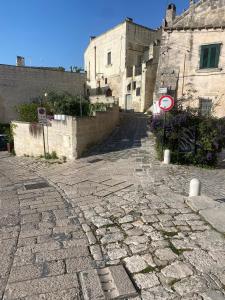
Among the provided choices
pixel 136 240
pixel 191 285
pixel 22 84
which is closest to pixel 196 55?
pixel 136 240

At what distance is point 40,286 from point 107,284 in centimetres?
77

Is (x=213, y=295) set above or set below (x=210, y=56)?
below

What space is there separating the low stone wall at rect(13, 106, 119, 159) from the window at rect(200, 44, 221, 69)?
7868 millimetres

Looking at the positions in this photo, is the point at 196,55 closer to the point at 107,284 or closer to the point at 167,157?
the point at 167,157

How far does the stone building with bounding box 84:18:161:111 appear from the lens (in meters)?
21.5

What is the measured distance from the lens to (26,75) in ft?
73.0

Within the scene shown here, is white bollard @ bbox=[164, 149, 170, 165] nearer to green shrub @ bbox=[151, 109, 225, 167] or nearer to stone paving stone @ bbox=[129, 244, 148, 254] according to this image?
green shrub @ bbox=[151, 109, 225, 167]

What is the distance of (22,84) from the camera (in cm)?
2214

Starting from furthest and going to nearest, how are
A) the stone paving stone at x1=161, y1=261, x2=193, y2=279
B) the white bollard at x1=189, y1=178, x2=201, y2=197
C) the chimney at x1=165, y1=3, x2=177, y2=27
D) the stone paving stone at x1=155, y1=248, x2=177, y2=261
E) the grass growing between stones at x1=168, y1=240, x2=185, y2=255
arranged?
the chimney at x1=165, y1=3, x2=177, y2=27 → the white bollard at x1=189, y1=178, x2=201, y2=197 → the grass growing between stones at x1=168, y1=240, x2=185, y2=255 → the stone paving stone at x1=155, y1=248, x2=177, y2=261 → the stone paving stone at x1=161, y1=261, x2=193, y2=279

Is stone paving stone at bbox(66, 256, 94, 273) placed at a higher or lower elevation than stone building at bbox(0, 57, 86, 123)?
lower

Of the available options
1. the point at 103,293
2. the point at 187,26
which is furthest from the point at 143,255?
the point at 187,26

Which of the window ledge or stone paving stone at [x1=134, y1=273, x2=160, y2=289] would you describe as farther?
the window ledge

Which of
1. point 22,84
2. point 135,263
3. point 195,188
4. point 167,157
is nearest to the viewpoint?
point 135,263

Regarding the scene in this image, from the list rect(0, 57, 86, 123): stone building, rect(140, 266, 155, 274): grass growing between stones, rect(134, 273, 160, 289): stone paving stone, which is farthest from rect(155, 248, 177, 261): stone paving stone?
rect(0, 57, 86, 123): stone building
